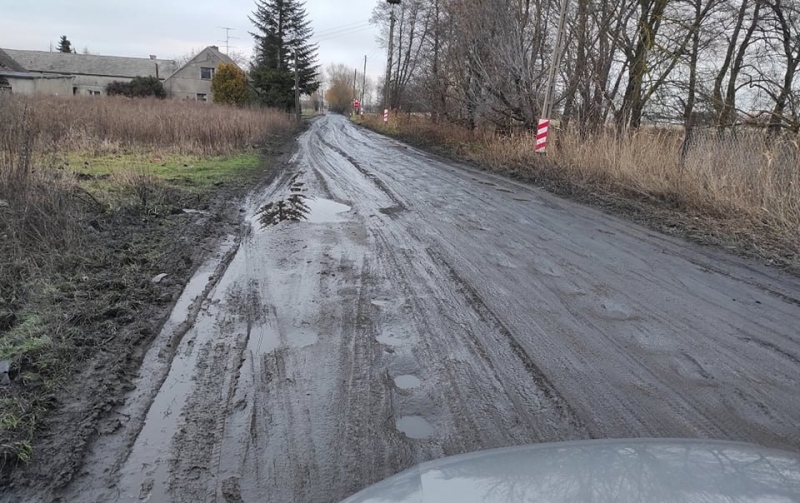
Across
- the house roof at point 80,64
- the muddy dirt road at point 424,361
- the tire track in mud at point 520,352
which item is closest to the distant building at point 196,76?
the house roof at point 80,64

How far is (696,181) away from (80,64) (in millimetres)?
72631

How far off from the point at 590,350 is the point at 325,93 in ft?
479

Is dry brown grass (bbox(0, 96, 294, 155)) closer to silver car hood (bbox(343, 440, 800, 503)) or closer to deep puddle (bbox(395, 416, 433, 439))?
deep puddle (bbox(395, 416, 433, 439))

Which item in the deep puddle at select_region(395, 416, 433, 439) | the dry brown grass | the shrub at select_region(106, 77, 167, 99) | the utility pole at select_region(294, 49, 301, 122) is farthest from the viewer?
the shrub at select_region(106, 77, 167, 99)

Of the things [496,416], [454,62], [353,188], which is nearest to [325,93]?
[454,62]

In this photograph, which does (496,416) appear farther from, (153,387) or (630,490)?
(153,387)

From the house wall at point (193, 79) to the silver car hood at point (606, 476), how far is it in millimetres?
67720

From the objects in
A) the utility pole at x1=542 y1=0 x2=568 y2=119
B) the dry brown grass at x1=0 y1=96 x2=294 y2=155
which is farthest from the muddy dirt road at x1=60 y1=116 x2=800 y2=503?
the dry brown grass at x1=0 y1=96 x2=294 y2=155

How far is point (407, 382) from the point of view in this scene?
11.3ft

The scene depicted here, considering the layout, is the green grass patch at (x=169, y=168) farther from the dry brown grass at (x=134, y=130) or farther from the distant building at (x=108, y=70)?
the distant building at (x=108, y=70)

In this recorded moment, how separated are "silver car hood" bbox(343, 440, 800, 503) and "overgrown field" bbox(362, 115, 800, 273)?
570 cm

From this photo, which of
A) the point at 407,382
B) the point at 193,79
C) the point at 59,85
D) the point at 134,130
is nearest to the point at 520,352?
the point at 407,382

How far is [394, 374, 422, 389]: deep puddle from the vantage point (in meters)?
3.40

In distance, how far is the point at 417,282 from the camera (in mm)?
5363
